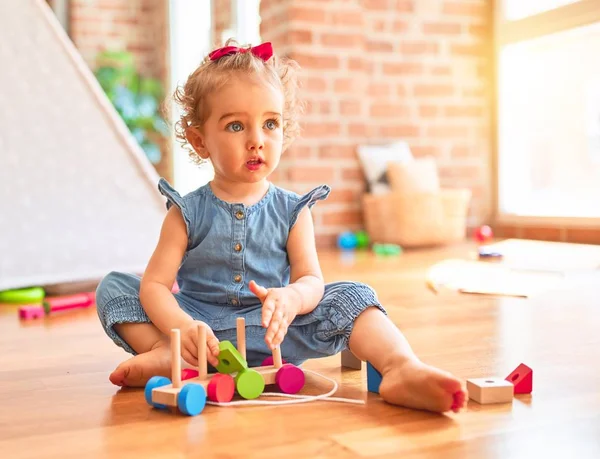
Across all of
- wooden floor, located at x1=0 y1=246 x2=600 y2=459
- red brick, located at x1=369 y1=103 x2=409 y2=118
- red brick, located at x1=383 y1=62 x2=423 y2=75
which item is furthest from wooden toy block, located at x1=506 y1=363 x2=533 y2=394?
red brick, located at x1=383 y1=62 x2=423 y2=75

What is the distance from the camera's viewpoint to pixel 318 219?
3381mm

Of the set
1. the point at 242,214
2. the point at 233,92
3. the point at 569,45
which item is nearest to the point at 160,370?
the point at 242,214

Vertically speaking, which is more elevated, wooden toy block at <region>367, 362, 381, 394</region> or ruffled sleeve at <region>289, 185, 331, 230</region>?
ruffled sleeve at <region>289, 185, 331, 230</region>

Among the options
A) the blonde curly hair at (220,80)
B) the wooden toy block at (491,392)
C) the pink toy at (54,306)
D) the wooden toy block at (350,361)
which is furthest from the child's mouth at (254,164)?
the pink toy at (54,306)

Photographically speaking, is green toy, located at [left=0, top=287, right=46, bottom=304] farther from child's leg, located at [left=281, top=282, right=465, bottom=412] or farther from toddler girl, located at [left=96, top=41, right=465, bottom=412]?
child's leg, located at [left=281, top=282, right=465, bottom=412]

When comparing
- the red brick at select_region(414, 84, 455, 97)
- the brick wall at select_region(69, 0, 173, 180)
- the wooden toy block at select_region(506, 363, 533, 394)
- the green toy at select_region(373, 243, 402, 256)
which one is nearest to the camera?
the wooden toy block at select_region(506, 363, 533, 394)

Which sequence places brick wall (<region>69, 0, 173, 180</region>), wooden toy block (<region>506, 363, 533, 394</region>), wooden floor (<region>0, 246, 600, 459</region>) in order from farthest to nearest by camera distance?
brick wall (<region>69, 0, 173, 180</region>), wooden toy block (<region>506, 363, 533, 394</region>), wooden floor (<region>0, 246, 600, 459</region>)

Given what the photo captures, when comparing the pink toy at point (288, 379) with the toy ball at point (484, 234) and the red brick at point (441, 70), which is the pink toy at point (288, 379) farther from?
the red brick at point (441, 70)

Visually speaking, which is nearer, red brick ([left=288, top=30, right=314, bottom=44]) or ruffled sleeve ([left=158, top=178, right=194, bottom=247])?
ruffled sleeve ([left=158, top=178, right=194, bottom=247])

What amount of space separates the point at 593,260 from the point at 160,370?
1931mm

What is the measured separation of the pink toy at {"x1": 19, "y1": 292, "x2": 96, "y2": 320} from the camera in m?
1.69

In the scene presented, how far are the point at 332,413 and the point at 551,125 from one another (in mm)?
2878

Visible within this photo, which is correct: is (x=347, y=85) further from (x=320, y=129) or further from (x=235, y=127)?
(x=235, y=127)

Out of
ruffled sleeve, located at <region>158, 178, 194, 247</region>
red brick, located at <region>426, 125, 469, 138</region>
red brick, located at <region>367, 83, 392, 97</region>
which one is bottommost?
ruffled sleeve, located at <region>158, 178, 194, 247</region>
